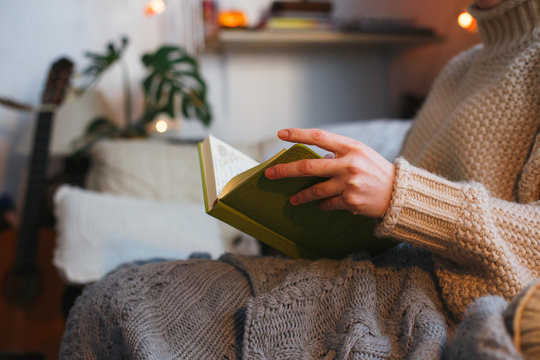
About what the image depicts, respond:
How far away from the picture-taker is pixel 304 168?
0.56 metres

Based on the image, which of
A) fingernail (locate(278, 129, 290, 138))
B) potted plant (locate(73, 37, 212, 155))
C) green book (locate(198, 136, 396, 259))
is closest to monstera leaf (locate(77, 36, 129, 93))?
potted plant (locate(73, 37, 212, 155))

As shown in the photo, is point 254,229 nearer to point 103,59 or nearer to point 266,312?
point 266,312

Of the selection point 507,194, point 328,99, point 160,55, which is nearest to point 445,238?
point 507,194

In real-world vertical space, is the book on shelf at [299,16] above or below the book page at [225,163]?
above

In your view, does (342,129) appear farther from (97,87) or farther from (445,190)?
(97,87)

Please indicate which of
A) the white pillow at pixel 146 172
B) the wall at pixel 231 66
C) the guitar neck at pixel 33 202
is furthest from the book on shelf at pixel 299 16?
the guitar neck at pixel 33 202

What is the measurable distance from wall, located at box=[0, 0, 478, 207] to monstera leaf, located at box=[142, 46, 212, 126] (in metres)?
0.31

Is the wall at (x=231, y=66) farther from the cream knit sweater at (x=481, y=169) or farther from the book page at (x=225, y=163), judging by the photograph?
the book page at (x=225, y=163)

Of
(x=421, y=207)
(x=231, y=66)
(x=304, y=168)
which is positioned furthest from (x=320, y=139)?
(x=231, y=66)

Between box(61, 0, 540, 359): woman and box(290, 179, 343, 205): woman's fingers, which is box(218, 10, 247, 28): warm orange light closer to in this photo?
box(61, 0, 540, 359): woman

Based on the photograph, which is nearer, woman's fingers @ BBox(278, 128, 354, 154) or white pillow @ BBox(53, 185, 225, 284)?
woman's fingers @ BBox(278, 128, 354, 154)

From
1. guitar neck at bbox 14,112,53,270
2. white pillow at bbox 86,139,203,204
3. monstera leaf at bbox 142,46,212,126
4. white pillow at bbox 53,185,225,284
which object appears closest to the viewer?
white pillow at bbox 53,185,225,284

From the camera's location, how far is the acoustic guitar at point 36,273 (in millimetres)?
1623

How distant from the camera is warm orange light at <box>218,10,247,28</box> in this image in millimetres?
1965
